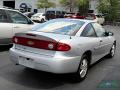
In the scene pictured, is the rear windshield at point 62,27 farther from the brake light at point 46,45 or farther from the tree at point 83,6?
the tree at point 83,6

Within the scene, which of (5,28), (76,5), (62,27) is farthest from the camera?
(76,5)

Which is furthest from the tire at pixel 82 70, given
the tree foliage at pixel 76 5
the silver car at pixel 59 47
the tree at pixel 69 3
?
the tree at pixel 69 3

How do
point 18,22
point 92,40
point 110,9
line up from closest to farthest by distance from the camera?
point 92,40, point 18,22, point 110,9

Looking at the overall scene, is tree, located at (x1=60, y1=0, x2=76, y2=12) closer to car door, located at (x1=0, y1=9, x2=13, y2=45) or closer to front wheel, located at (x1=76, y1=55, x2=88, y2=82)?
car door, located at (x1=0, y1=9, x2=13, y2=45)

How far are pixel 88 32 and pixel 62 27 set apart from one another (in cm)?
70

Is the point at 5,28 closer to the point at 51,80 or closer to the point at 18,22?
the point at 18,22

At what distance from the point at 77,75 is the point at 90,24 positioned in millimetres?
1657

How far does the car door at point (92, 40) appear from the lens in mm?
6544

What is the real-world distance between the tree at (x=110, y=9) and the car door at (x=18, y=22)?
1273 inches

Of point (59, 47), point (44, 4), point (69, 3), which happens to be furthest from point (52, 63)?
point (44, 4)

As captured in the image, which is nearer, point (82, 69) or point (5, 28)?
point (82, 69)

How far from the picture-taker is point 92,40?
22.2 feet

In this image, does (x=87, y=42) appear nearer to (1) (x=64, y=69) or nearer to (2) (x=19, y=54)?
(1) (x=64, y=69)

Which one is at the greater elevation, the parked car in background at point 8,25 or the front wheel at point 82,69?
the parked car in background at point 8,25
